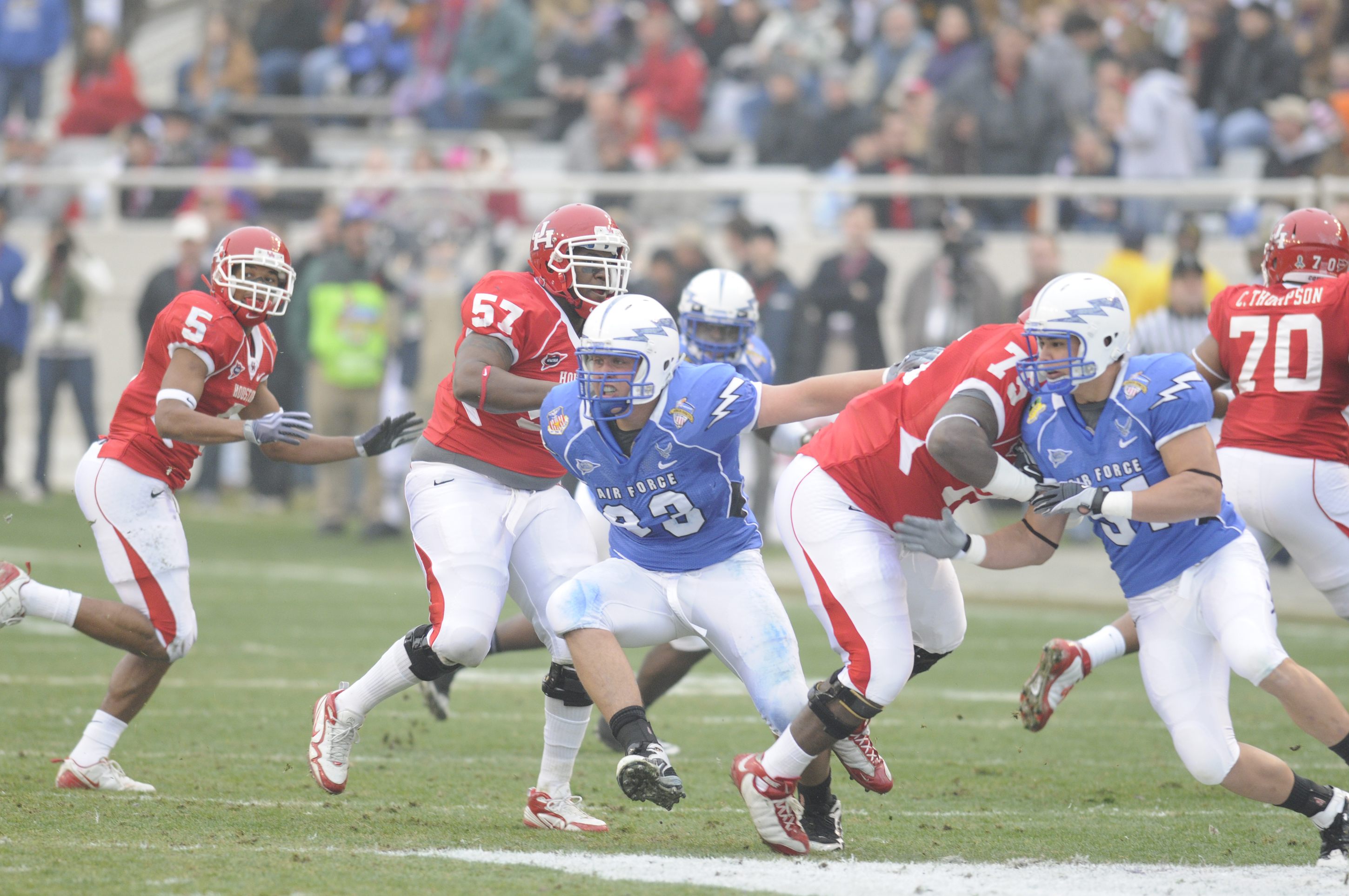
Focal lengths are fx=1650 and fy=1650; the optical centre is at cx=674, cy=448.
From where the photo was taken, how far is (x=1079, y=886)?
4.28m

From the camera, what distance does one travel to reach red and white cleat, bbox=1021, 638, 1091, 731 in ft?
17.5

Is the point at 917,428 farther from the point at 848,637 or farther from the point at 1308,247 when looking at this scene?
the point at 1308,247

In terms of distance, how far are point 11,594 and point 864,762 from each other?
2825mm

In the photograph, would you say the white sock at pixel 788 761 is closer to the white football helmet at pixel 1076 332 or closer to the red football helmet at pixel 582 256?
the white football helmet at pixel 1076 332

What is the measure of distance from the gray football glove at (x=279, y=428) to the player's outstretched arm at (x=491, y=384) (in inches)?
20.7

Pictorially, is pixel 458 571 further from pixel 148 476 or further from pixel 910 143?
pixel 910 143

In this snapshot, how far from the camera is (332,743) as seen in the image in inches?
208

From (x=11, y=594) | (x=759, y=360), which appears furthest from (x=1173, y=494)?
(x=11, y=594)

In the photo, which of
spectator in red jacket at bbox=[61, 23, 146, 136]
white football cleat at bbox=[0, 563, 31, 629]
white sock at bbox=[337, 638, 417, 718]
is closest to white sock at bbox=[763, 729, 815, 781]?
white sock at bbox=[337, 638, 417, 718]

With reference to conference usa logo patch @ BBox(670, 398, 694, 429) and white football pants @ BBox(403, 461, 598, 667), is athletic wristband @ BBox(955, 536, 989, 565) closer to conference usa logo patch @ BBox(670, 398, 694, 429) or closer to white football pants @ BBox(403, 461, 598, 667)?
conference usa logo patch @ BBox(670, 398, 694, 429)

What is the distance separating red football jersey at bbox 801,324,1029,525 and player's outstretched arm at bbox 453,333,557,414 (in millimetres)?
984

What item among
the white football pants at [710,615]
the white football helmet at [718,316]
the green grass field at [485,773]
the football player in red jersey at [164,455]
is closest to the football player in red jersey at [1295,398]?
the green grass field at [485,773]

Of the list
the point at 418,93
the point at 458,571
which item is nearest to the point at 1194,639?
the point at 458,571

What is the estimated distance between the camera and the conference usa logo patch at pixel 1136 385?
4.66m
